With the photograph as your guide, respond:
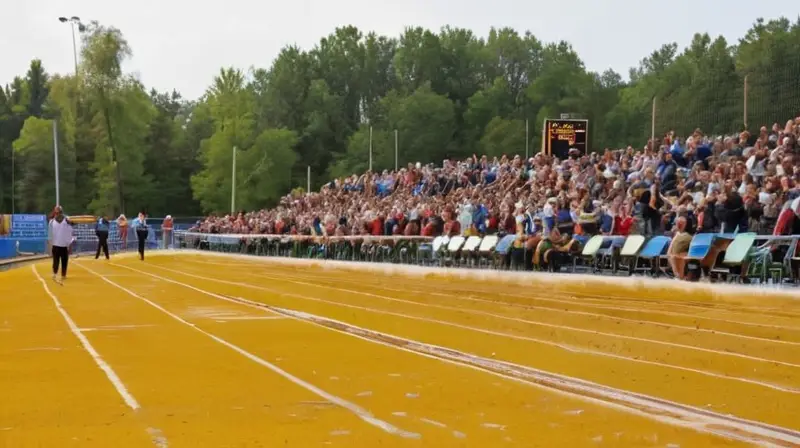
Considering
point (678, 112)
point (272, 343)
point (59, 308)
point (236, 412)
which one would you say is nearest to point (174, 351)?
point (272, 343)

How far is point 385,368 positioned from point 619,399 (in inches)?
100.0

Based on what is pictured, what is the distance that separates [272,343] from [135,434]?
16.3ft

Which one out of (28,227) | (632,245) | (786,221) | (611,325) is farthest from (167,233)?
(611,325)

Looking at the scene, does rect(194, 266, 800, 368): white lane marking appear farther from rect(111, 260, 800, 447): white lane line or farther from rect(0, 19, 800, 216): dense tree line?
rect(0, 19, 800, 216): dense tree line

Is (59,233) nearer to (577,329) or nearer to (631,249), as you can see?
(631,249)

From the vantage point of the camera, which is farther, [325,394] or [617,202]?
[617,202]

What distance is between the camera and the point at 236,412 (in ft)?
24.2

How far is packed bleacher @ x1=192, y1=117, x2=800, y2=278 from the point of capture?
1797cm

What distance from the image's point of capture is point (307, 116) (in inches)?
4080

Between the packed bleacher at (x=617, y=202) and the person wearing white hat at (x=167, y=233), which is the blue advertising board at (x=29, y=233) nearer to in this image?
the person wearing white hat at (x=167, y=233)

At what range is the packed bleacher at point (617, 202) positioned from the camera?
1797 cm

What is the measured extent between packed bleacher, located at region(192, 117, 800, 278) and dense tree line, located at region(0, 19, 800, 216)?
133 ft

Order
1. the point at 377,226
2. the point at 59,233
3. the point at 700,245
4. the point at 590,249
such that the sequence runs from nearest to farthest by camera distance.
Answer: the point at 700,245 < the point at 590,249 < the point at 59,233 < the point at 377,226

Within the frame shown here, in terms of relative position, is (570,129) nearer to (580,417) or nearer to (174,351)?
(174,351)
